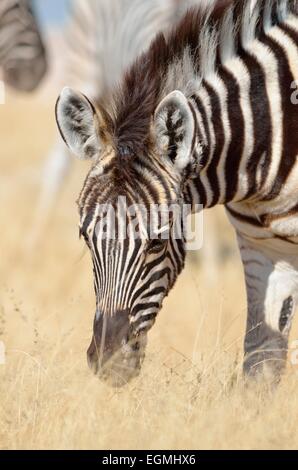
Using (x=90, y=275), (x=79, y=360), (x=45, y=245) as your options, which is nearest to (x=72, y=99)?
(x=79, y=360)

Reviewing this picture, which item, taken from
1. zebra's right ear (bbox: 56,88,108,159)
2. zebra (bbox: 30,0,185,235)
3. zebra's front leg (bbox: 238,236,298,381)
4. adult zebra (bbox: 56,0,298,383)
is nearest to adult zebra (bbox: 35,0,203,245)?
zebra (bbox: 30,0,185,235)

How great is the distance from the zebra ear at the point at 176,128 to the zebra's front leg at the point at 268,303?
1188 millimetres

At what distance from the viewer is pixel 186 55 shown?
15.4 feet

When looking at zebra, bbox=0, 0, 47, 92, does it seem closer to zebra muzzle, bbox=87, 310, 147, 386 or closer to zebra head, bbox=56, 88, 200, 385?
zebra head, bbox=56, 88, 200, 385

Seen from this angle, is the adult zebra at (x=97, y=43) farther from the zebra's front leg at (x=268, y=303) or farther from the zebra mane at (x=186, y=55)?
the zebra mane at (x=186, y=55)

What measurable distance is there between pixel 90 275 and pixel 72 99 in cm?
789

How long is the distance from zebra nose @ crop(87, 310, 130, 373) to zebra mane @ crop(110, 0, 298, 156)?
761 millimetres

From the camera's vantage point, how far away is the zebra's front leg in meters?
5.49

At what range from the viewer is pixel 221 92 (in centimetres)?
474

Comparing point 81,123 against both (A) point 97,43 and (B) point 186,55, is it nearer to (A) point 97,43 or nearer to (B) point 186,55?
(B) point 186,55

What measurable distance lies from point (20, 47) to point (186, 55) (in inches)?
214

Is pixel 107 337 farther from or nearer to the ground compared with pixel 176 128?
nearer to the ground

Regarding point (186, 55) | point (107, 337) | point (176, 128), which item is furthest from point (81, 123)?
point (107, 337)
